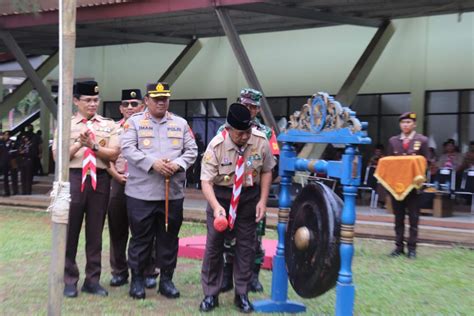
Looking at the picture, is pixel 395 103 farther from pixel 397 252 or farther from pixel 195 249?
pixel 195 249

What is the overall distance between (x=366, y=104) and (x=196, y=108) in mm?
5213

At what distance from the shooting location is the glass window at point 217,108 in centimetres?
1698

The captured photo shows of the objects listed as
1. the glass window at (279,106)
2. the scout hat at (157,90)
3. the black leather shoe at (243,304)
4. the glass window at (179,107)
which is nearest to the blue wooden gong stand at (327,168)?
the black leather shoe at (243,304)

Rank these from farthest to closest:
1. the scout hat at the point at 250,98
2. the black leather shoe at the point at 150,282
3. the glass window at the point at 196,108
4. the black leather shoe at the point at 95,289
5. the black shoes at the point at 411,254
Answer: the glass window at the point at 196,108 < the black shoes at the point at 411,254 < the black leather shoe at the point at 150,282 < the black leather shoe at the point at 95,289 < the scout hat at the point at 250,98

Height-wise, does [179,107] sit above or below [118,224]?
above

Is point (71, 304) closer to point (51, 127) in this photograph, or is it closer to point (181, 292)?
point (181, 292)

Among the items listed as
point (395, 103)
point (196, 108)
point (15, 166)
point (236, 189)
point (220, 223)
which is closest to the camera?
point (220, 223)

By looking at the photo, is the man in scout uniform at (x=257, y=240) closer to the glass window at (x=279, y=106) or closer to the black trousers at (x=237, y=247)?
the black trousers at (x=237, y=247)

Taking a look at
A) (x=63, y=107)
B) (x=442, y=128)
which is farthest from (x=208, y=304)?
(x=442, y=128)

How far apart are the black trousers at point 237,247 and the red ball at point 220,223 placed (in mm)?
259

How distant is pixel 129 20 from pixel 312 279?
10.6 m

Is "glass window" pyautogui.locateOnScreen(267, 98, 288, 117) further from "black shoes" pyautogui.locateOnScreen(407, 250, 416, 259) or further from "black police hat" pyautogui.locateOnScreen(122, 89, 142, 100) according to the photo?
"black police hat" pyautogui.locateOnScreen(122, 89, 142, 100)

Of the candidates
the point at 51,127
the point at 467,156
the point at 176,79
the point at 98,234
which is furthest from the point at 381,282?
the point at 51,127

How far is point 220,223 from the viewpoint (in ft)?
15.5
